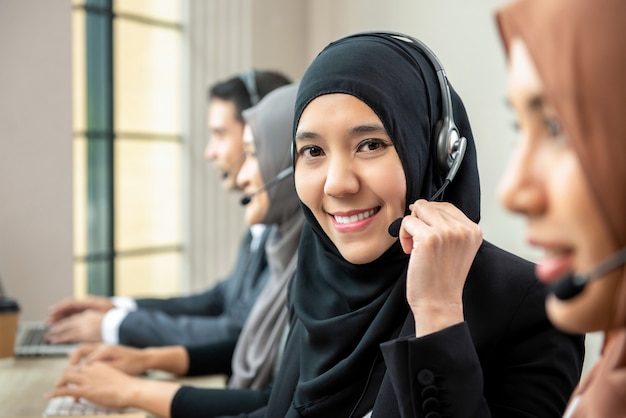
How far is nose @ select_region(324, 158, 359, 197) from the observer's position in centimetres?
116

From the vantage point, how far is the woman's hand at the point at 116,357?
6.25ft

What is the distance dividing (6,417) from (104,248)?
2.03 meters

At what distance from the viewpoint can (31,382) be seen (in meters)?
1.92

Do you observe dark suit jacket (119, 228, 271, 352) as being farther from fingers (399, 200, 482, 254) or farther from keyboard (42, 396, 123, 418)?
fingers (399, 200, 482, 254)

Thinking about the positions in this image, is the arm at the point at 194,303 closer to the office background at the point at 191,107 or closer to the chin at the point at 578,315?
the office background at the point at 191,107

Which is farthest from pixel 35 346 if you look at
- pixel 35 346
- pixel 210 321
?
pixel 210 321

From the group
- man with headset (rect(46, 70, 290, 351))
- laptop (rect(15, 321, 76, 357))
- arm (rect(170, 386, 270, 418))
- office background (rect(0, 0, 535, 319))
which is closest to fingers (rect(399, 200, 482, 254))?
arm (rect(170, 386, 270, 418))

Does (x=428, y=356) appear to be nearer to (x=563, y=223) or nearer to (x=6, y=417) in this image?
(x=563, y=223)

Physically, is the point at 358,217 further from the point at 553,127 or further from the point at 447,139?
the point at 553,127

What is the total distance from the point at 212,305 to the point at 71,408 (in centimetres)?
116

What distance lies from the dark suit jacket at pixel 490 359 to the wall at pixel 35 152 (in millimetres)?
2107

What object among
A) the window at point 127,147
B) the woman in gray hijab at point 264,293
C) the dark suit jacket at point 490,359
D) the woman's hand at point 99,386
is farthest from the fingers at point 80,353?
the window at point 127,147

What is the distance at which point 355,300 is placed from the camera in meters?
1.20

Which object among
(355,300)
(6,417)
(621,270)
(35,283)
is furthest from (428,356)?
(35,283)
